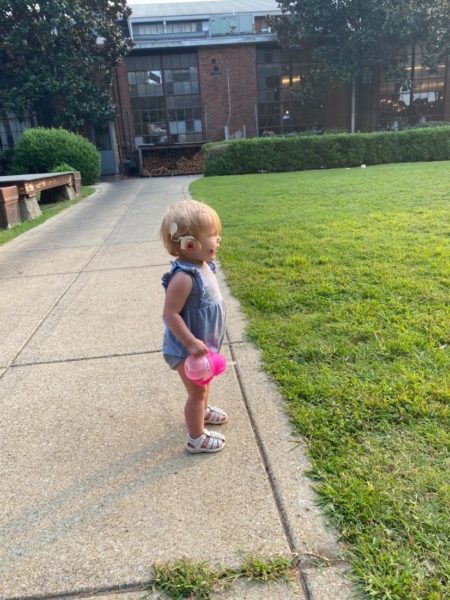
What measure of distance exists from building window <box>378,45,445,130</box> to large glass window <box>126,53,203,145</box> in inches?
437

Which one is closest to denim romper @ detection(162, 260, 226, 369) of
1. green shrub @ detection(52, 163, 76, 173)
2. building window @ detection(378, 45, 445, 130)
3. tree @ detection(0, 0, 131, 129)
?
green shrub @ detection(52, 163, 76, 173)

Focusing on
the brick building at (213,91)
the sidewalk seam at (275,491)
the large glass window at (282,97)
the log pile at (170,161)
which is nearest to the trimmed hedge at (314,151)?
the log pile at (170,161)

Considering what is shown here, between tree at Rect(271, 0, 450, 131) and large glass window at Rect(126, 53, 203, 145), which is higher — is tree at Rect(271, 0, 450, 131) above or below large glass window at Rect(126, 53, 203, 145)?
above

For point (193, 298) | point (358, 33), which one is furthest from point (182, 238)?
point (358, 33)

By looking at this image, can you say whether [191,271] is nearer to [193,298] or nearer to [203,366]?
[193,298]

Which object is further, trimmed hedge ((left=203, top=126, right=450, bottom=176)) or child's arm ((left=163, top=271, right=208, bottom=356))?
trimmed hedge ((left=203, top=126, right=450, bottom=176))

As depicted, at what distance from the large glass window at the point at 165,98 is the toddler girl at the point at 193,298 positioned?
86.5ft

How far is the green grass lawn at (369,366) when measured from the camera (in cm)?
150

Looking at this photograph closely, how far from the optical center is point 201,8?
34188 mm

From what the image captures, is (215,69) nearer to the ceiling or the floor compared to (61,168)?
nearer to the ceiling

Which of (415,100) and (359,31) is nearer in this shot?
(359,31)

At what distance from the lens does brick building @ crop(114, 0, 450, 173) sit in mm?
25578

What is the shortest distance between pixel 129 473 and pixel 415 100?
30.7 meters

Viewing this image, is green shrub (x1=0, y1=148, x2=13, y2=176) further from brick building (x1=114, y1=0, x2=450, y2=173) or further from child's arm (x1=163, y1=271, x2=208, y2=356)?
child's arm (x1=163, y1=271, x2=208, y2=356)
